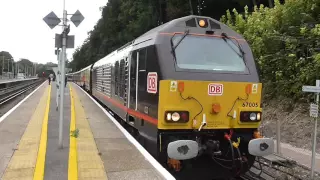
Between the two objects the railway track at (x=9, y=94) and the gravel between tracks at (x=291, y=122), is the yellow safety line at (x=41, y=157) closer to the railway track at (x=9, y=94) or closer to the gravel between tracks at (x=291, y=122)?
the gravel between tracks at (x=291, y=122)

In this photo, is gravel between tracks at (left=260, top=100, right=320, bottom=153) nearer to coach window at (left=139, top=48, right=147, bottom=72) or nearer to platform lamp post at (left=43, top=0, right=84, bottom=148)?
coach window at (left=139, top=48, right=147, bottom=72)

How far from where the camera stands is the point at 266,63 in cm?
1538

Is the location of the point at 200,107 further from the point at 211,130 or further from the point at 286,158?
the point at 286,158

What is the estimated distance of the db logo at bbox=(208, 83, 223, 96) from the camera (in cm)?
665

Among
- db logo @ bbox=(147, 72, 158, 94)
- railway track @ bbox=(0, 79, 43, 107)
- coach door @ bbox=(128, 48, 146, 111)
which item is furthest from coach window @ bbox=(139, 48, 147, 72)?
railway track @ bbox=(0, 79, 43, 107)

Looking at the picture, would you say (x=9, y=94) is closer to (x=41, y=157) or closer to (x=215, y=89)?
(x=41, y=157)

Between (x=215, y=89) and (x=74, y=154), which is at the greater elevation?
(x=215, y=89)

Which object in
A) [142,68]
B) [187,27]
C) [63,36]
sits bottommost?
[142,68]

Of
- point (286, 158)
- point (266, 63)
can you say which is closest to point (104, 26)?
point (266, 63)

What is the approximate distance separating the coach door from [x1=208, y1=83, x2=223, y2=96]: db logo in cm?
132

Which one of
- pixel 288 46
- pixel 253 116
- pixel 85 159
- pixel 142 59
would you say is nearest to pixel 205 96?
pixel 253 116

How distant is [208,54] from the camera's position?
707 centimetres

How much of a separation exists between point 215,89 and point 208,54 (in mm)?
751

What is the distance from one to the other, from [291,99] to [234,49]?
7.38 m
